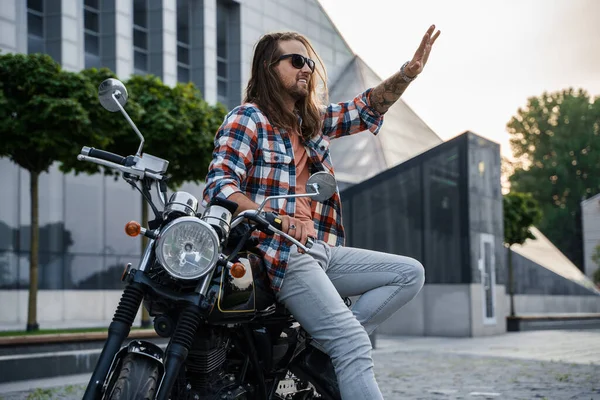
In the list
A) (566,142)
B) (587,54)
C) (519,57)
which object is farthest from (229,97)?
(566,142)

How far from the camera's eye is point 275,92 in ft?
10.7

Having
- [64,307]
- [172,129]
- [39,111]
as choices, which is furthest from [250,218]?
[64,307]

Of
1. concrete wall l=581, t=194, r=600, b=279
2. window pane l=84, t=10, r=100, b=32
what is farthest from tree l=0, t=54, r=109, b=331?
concrete wall l=581, t=194, r=600, b=279

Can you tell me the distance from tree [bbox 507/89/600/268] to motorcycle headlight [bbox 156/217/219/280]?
66166 millimetres

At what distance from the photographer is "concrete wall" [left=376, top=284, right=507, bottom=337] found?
15375 mm

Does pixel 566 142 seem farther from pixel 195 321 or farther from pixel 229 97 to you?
pixel 195 321

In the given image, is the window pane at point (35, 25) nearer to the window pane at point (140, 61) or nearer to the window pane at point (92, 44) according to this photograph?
the window pane at point (92, 44)

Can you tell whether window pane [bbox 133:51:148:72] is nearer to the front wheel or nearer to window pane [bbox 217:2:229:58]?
window pane [bbox 217:2:229:58]

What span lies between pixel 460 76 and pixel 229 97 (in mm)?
21813

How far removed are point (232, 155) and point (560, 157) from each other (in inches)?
2612

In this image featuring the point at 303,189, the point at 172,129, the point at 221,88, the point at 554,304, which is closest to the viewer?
the point at 303,189

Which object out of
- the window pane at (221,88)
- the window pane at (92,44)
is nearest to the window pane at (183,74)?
the window pane at (221,88)

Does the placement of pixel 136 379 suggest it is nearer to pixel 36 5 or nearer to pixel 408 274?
pixel 408 274

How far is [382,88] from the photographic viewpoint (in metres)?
3.50
